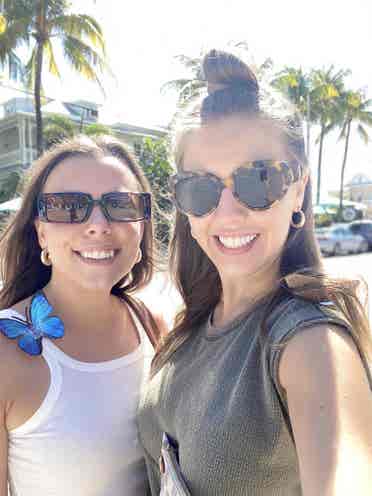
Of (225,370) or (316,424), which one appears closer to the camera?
(316,424)

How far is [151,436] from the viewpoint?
1701 millimetres

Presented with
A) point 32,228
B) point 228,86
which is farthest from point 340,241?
point 228,86

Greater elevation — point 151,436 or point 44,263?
point 44,263

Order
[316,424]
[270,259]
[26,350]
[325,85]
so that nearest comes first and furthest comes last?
[316,424] → [270,259] → [26,350] → [325,85]

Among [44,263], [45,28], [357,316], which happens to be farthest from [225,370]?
[45,28]

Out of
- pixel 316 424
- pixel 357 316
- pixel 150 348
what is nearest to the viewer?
pixel 316 424

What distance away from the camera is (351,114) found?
34188mm

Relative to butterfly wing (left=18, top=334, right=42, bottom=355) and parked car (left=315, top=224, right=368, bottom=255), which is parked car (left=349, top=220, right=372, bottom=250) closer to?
parked car (left=315, top=224, right=368, bottom=255)

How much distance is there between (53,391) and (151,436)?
1.30 feet

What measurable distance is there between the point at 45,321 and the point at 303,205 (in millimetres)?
1118

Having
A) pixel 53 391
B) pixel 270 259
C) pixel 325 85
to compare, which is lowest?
pixel 53 391

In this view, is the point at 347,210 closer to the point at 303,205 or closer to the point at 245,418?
the point at 303,205

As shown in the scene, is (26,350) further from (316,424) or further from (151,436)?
(316,424)

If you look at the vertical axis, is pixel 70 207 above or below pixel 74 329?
above
